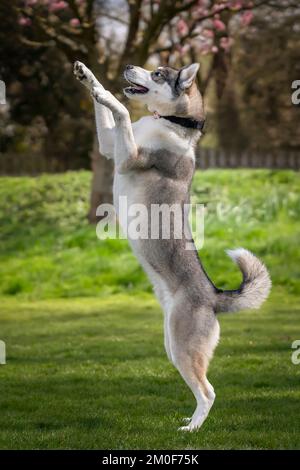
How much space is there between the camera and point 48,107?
1922 centimetres

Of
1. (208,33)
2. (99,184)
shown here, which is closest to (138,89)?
(99,184)

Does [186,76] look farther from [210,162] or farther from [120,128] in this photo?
[210,162]

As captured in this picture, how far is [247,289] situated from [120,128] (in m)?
1.27

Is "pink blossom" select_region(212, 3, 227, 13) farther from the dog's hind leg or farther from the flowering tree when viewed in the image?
the dog's hind leg

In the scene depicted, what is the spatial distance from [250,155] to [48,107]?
8.36m

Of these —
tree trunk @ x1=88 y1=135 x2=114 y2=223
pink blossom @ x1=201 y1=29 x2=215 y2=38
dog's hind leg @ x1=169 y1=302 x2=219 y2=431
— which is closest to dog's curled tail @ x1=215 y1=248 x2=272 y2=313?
dog's hind leg @ x1=169 y1=302 x2=219 y2=431

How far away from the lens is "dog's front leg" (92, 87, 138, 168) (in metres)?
5.32

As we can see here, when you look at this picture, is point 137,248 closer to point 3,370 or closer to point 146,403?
point 146,403

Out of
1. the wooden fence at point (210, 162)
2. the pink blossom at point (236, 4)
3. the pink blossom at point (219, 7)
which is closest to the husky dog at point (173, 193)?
the pink blossom at point (219, 7)

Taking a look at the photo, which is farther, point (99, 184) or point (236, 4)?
point (99, 184)

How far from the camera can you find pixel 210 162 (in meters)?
24.6

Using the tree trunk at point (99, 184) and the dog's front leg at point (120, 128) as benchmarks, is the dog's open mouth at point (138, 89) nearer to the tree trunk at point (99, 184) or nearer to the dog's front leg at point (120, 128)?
the dog's front leg at point (120, 128)

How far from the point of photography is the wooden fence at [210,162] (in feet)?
69.9
